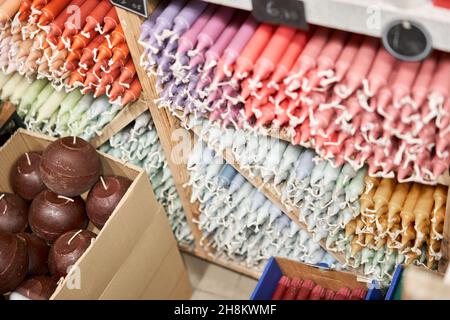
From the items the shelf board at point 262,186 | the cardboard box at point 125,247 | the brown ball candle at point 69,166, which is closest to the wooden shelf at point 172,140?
the shelf board at point 262,186

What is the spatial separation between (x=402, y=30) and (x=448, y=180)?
1.47 ft

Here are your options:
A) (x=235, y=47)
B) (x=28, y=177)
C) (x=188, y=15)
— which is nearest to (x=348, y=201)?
(x=235, y=47)

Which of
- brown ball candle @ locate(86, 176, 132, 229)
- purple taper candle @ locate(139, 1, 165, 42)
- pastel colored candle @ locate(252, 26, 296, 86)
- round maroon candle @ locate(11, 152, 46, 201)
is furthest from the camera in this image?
round maroon candle @ locate(11, 152, 46, 201)

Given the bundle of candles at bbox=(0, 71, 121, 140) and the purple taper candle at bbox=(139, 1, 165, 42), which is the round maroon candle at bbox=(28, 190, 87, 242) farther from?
the purple taper candle at bbox=(139, 1, 165, 42)

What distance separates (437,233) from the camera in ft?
5.31

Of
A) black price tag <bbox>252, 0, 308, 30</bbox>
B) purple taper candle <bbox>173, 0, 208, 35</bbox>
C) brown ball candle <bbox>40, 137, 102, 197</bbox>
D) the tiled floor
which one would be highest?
black price tag <bbox>252, 0, 308, 30</bbox>

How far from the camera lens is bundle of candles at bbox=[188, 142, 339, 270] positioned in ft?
6.39

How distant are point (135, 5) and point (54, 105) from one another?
649 millimetres

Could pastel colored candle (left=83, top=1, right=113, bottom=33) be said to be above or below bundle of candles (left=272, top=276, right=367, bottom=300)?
above

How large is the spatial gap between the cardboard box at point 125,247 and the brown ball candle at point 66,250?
0.08 meters

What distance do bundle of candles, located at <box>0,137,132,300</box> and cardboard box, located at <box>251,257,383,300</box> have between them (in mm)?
531

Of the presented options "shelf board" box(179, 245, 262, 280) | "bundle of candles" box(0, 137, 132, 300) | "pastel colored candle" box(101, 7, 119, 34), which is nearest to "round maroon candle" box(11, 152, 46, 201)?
"bundle of candles" box(0, 137, 132, 300)

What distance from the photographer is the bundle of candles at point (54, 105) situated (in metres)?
1.99

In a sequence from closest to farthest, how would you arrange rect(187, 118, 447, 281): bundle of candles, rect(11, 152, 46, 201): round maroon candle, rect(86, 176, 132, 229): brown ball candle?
rect(187, 118, 447, 281): bundle of candles
rect(86, 176, 132, 229): brown ball candle
rect(11, 152, 46, 201): round maroon candle
